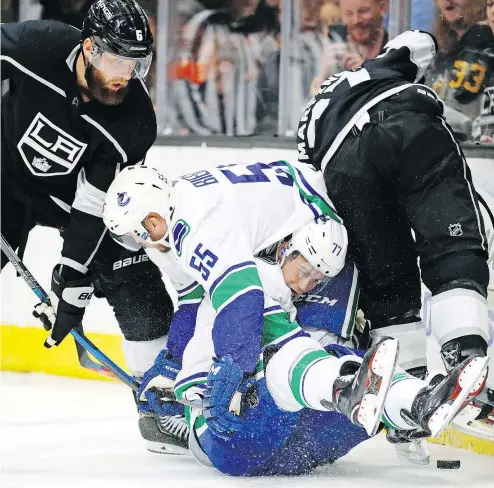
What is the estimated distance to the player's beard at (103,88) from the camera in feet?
11.4

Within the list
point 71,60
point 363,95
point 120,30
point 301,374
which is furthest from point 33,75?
point 301,374

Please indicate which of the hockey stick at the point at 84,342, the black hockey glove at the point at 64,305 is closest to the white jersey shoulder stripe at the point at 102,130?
the black hockey glove at the point at 64,305

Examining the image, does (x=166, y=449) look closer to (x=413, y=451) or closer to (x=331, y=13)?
(x=413, y=451)

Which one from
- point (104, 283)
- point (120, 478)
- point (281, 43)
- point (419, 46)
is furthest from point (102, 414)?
point (419, 46)

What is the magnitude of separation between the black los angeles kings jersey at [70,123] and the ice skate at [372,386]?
4.02 ft

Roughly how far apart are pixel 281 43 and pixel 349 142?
124 centimetres

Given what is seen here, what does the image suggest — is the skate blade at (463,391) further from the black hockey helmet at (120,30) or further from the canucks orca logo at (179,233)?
the black hockey helmet at (120,30)

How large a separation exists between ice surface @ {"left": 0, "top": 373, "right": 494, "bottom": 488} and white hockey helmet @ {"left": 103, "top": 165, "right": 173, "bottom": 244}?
0.60 metres

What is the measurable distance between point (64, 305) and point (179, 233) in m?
0.82

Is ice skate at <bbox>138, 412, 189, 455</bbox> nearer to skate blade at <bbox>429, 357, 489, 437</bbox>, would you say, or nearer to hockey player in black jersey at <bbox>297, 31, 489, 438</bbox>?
hockey player in black jersey at <bbox>297, 31, 489, 438</bbox>

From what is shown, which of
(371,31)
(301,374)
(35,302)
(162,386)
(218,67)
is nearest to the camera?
(301,374)

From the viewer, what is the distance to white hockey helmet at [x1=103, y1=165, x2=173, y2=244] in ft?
9.98

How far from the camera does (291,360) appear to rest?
2.84 metres

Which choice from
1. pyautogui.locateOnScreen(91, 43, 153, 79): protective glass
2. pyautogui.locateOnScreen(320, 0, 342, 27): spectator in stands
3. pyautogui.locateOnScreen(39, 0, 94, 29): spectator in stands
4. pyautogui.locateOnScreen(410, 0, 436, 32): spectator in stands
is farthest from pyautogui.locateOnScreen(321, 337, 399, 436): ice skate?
pyautogui.locateOnScreen(39, 0, 94, 29): spectator in stands
